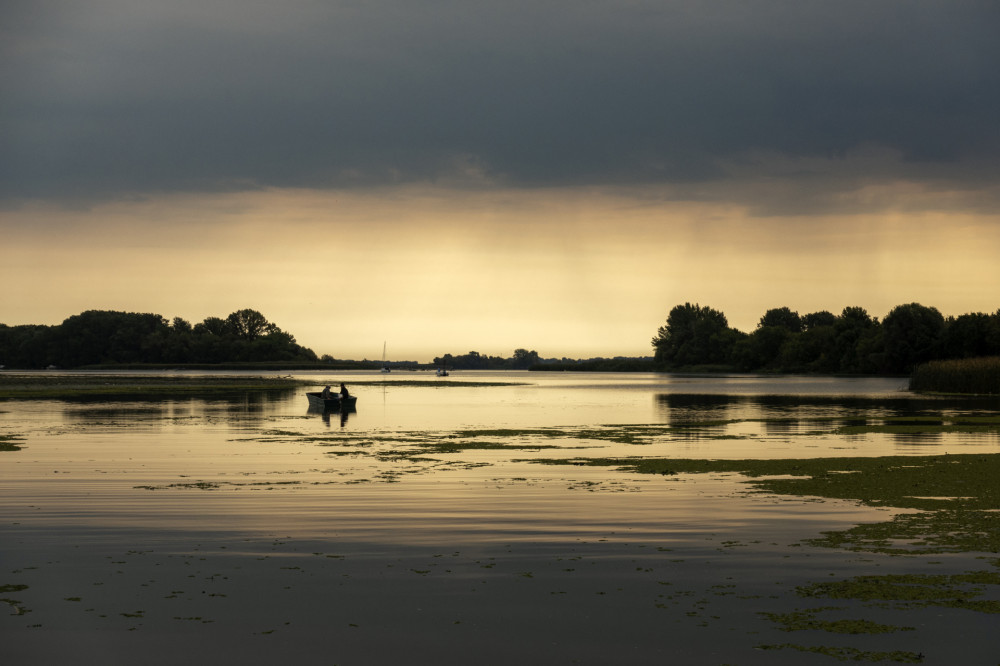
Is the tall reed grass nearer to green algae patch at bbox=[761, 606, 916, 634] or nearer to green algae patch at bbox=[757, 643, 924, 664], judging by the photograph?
green algae patch at bbox=[761, 606, 916, 634]

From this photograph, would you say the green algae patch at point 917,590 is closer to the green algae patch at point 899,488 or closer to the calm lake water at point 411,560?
the calm lake water at point 411,560

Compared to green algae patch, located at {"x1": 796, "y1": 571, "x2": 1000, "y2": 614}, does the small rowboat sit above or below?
above

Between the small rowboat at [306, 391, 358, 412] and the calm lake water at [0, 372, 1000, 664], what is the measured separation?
33328mm

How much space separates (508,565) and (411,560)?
6.01ft

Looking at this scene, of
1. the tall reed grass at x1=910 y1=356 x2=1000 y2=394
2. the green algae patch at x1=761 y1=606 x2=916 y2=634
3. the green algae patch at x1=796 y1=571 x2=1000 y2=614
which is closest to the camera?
the green algae patch at x1=761 y1=606 x2=916 y2=634

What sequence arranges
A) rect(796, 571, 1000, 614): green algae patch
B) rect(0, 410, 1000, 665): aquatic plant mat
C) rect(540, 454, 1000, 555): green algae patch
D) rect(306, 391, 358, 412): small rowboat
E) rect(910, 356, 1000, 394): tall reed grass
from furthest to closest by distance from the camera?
1. rect(910, 356, 1000, 394): tall reed grass
2. rect(306, 391, 358, 412): small rowboat
3. rect(540, 454, 1000, 555): green algae patch
4. rect(796, 571, 1000, 614): green algae patch
5. rect(0, 410, 1000, 665): aquatic plant mat

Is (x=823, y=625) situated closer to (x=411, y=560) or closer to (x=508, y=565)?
(x=508, y=565)

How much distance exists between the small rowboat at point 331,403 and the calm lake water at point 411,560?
33328 mm

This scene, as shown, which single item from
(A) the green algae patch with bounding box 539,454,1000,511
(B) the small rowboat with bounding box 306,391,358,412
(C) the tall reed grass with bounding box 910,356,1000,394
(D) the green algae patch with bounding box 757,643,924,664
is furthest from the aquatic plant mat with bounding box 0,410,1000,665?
(C) the tall reed grass with bounding box 910,356,1000,394

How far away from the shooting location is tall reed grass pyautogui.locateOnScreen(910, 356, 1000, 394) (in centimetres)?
9106

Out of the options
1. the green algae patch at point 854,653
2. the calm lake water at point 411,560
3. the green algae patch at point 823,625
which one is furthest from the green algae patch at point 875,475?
the green algae patch at point 854,653

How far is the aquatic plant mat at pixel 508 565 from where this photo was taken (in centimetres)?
1157

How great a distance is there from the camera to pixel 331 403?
71.3 meters

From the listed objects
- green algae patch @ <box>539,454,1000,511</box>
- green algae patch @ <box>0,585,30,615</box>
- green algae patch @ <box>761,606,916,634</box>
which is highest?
green algae patch @ <box>0,585,30,615</box>
